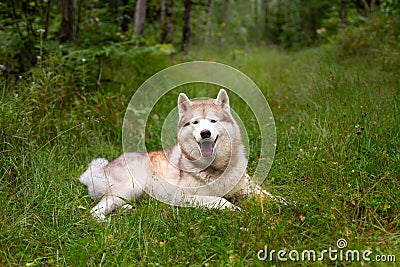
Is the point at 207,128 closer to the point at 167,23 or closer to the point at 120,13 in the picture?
the point at 167,23

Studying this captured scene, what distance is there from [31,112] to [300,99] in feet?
11.4

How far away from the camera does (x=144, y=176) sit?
158 inches

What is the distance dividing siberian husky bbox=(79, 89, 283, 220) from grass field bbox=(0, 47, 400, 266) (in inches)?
6.2

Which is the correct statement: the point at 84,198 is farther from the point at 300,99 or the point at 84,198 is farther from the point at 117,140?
the point at 300,99

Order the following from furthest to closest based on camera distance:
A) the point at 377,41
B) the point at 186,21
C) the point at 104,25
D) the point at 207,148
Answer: the point at 186,21 → the point at 377,41 → the point at 104,25 → the point at 207,148

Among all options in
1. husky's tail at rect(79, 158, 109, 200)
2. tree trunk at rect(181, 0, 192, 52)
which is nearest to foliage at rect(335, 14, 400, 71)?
tree trunk at rect(181, 0, 192, 52)

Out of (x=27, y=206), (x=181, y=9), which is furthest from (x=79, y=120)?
(x=181, y=9)

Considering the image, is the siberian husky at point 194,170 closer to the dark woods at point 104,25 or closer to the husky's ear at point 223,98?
the husky's ear at point 223,98

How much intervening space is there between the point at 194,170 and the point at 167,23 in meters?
6.45

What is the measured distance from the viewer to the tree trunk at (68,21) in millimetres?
6480
